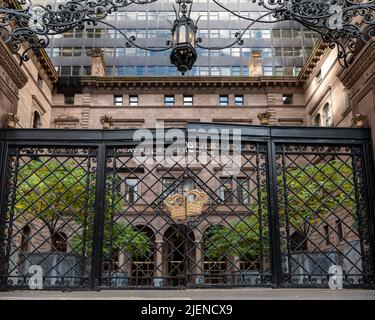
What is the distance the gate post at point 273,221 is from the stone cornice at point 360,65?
2.32m

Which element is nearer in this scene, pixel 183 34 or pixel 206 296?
pixel 206 296

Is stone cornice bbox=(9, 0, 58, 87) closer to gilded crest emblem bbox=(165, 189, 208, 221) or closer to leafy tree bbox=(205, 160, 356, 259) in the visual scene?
leafy tree bbox=(205, 160, 356, 259)

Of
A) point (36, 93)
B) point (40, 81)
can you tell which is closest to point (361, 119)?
point (36, 93)

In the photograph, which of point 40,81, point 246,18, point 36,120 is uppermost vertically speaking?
point 40,81

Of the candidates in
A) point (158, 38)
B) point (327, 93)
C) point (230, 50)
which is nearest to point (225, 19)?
point (230, 50)

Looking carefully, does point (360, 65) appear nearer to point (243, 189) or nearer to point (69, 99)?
point (243, 189)

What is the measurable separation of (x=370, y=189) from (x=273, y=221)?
2.05m

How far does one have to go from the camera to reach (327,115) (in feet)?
126

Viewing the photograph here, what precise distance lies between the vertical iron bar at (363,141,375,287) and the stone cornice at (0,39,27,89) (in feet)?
23.7

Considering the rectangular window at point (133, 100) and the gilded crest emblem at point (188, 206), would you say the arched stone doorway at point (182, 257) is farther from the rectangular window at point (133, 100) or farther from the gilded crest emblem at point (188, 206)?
the rectangular window at point (133, 100)

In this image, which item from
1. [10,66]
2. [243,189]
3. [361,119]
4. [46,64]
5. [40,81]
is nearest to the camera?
[10,66]

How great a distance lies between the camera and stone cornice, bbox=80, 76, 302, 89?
45656 mm

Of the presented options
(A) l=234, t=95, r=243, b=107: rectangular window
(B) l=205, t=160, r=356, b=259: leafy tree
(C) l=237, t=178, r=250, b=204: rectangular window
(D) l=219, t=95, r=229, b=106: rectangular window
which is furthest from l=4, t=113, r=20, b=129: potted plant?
(A) l=234, t=95, r=243, b=107: rectangular window
